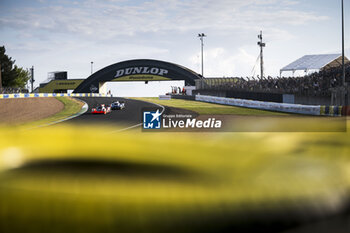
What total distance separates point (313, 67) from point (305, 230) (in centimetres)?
4652

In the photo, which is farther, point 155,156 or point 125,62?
point 125,62

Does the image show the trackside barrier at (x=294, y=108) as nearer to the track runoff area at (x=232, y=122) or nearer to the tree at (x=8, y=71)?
the track runoff area at (x=232, y=122)

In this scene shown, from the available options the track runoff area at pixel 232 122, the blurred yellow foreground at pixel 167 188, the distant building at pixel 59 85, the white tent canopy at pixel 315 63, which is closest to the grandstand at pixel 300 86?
the white tent canopy at pixel 315 63

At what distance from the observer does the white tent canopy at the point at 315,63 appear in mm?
48094

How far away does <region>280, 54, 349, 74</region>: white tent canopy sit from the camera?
4809 centimetres

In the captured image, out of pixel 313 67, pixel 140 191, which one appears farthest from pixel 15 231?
pixel 313 67

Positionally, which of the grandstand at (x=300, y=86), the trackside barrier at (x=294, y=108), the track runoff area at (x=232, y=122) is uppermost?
the grandstand at (x=300, y=86)

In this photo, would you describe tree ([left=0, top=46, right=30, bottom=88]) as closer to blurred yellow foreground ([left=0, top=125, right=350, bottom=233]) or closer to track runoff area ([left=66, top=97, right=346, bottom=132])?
track runoff area ([left=66, top=97, right=346, bottom=132])

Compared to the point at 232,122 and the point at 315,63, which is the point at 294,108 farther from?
the point at 315,63

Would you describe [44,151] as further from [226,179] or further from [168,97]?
[168,97]

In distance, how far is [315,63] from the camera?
49.1 meters

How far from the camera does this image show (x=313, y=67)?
4822 cm

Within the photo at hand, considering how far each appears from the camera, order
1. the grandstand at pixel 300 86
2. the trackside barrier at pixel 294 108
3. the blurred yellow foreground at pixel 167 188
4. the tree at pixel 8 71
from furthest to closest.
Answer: the tree at pixel 8 71, the grandstand at pixel 300 86, the trackside barrier at pixel 294 108, the blurred yellow foreground at pixel 167 188

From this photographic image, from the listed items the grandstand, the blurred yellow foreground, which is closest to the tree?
the grandstand
